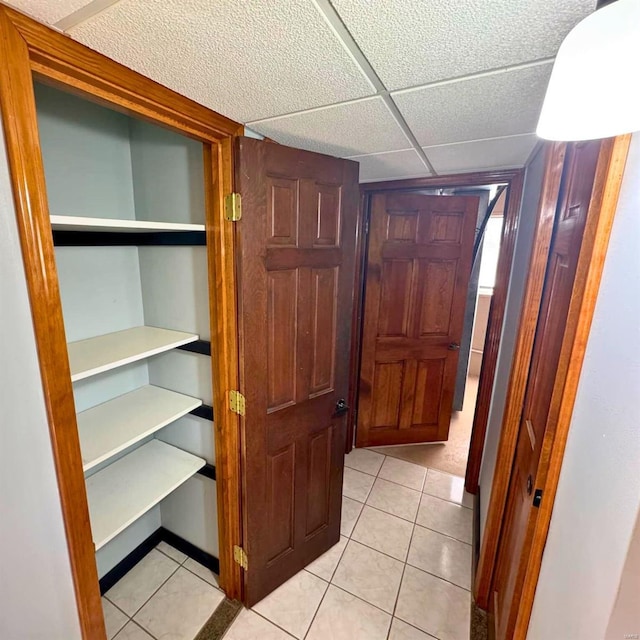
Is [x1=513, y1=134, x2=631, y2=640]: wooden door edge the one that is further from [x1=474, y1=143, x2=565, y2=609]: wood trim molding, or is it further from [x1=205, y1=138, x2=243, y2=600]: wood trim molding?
[x1=205, y1=138, x2=243, y2=600]: wood trim molding

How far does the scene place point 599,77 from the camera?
1.58 feet

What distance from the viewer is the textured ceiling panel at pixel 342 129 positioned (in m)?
1.09

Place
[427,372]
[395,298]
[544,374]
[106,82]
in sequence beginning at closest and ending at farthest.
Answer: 1. [106,82]
2. [544,374]
3. [395,298]
4. [427,372]

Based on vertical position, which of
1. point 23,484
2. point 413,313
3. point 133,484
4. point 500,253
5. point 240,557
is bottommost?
point 240,557

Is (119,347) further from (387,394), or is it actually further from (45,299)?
(387,394)

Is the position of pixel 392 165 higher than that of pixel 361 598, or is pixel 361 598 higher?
pixel 392 165

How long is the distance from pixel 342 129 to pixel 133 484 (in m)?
1.72

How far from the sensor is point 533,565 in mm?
956

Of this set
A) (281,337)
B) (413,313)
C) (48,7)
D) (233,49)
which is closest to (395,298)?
(413,313)

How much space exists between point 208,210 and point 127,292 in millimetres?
639

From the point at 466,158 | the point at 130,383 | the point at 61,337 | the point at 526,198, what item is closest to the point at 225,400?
the point at 130,383

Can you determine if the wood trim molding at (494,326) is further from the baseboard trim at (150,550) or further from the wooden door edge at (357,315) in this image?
the baseboard trim at (150,550)

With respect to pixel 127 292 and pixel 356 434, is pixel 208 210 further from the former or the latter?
pixel 356 434

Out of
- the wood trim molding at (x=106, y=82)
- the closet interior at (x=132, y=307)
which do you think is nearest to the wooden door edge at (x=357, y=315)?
the closet interior at (x=132, y=307)
